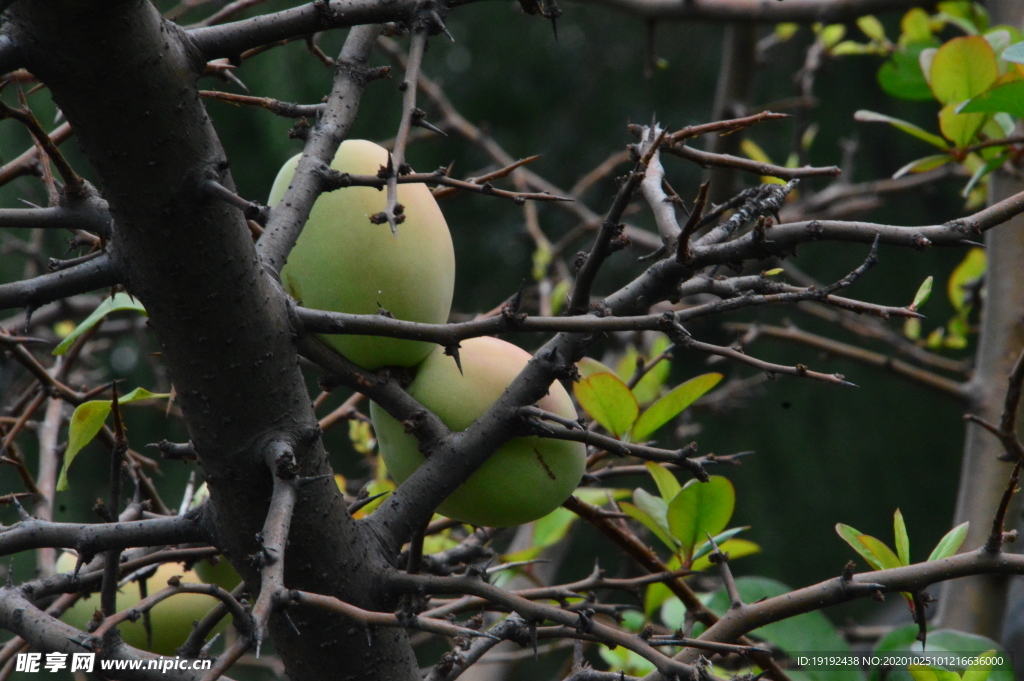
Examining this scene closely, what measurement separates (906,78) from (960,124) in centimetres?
17

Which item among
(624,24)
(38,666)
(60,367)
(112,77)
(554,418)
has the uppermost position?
(624,24)

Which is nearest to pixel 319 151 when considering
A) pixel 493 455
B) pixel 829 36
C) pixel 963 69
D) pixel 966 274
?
pixel 493 455

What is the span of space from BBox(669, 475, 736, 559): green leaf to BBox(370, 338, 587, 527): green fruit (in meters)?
0.08

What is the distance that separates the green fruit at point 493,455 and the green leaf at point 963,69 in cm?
45

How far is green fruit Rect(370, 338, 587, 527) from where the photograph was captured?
52cm

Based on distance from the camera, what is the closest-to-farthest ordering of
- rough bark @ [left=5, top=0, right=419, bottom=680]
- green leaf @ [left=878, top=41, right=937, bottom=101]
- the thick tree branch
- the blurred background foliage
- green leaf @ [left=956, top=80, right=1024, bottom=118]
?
rough bark @ [left=5, top=0, right=419, bottom=680], the thick tree branch, green leaf @ [left=956, top=80, right=1024, bottom=118], green leaf @ [left=878, top=41, right=937, bottom=101], the blurred background foliage

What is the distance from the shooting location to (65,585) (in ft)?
1.72

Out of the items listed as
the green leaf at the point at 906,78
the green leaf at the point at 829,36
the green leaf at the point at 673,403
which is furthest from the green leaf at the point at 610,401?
the green leaf at the point at 829,36

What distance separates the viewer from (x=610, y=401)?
1.94 feet

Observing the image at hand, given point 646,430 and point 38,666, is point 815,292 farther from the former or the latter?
point 38,666

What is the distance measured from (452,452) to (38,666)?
1.08 feet

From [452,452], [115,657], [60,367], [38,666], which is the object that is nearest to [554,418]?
[452,452]

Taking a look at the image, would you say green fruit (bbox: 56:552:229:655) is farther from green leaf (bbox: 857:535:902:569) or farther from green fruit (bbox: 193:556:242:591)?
green leaf (bbox: 857:535:902:569)

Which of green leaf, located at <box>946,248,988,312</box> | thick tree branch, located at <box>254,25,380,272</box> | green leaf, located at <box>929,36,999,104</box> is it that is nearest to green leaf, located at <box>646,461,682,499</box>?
thick tree branch, located at <box>254,25,380,272</box>
